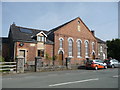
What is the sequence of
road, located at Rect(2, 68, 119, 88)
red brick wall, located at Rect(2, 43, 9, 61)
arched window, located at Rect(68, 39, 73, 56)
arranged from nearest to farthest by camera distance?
1. road, located at Rect(2, 68, 119, 88)
2. red brick wall, located at Rect(2, 43, 9, 61)
3. arched window, located at Rect(68, 39, 73, 56)

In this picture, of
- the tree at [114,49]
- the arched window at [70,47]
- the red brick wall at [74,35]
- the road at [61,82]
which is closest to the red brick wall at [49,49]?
the red brick wall at [74,35]

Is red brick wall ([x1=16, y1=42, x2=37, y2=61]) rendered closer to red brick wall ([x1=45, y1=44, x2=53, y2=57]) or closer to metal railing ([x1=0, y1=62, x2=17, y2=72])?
red brick wall ([x1=45, y1=44, x2=53, y2=57])

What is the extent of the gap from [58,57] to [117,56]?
2838 centimetres

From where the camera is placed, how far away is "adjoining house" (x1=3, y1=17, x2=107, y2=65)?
21.9m

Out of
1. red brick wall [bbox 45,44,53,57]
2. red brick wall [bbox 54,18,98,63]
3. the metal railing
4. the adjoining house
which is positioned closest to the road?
the metal railing

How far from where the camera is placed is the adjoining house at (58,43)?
21906mm

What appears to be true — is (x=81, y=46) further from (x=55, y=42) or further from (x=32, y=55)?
(x=32, y=55)

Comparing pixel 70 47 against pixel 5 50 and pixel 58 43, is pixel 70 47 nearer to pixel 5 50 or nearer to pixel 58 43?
pixel 58 43

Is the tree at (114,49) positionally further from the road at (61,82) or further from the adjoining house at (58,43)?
the road at (61,82)

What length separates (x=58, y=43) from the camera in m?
25.7

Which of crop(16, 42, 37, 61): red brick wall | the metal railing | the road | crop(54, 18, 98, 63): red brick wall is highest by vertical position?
crop(54, 18, 98, 63): red brick wall

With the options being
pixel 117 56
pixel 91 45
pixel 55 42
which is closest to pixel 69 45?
pixel 55 42

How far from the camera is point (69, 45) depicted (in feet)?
90.0

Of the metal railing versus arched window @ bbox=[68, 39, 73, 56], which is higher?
arched window @ bbox=[68, 39, 73, 56]
